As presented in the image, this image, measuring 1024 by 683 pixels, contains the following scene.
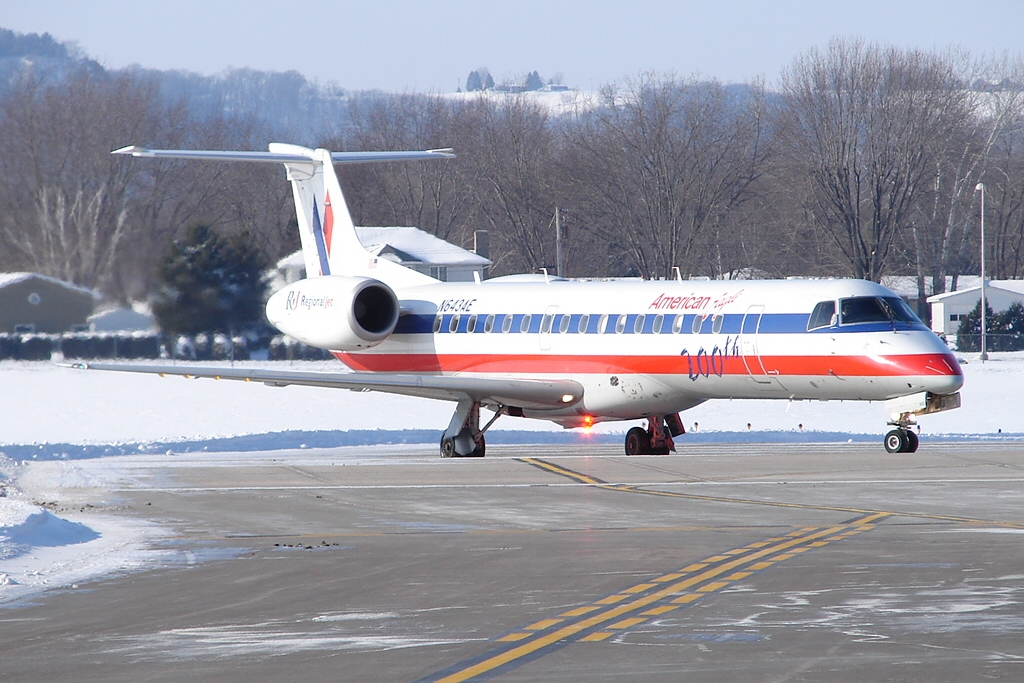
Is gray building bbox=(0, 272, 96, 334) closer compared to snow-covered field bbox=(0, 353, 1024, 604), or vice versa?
snow-covered field bbox=(0, 353, 1024, 604)

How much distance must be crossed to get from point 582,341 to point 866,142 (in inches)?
2381

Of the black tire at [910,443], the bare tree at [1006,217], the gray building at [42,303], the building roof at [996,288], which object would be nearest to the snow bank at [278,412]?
the gray building at [42,303]

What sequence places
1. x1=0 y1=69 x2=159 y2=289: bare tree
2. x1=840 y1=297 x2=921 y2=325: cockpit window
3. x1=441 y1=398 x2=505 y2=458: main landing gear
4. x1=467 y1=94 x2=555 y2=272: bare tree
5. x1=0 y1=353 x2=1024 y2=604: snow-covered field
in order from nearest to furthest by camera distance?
1. x1=0 y1=353 x2=1024 y2=604: snow-covered field
2. x1=840 y1=297 x2=921 y2=325: cockpit window
3. x1=441 y1=398 x2=505 y2=458: main landing gear
4. x1=0 y1=69 x2=159 y2=289: bare tree
5. x1=467 y1=94 x2=555 y2=272: bare tree

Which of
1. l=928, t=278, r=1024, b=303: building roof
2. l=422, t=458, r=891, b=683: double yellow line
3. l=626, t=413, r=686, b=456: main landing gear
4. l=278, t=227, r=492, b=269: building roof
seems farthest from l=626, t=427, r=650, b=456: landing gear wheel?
l=928, t=278, r=1024, b=303: building roof

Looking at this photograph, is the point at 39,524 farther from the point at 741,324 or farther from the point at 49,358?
the point at 49,358

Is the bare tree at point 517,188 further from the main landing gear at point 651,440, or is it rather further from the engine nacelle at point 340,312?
the main landing gear at point 651,440

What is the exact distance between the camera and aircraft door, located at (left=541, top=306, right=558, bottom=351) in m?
25.5

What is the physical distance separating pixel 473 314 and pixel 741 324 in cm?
580

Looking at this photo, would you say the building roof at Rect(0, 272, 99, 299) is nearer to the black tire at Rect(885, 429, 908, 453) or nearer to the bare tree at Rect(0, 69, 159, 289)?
the bare tree at Rect(0, 69, 159, 289)

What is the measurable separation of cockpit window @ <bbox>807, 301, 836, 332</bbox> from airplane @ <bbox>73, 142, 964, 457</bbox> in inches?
0.8

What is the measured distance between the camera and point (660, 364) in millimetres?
23844

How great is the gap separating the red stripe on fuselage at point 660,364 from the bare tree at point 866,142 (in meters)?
55.4

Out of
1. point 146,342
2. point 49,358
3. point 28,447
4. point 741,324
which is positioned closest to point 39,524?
point 741,324

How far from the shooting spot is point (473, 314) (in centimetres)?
2684
